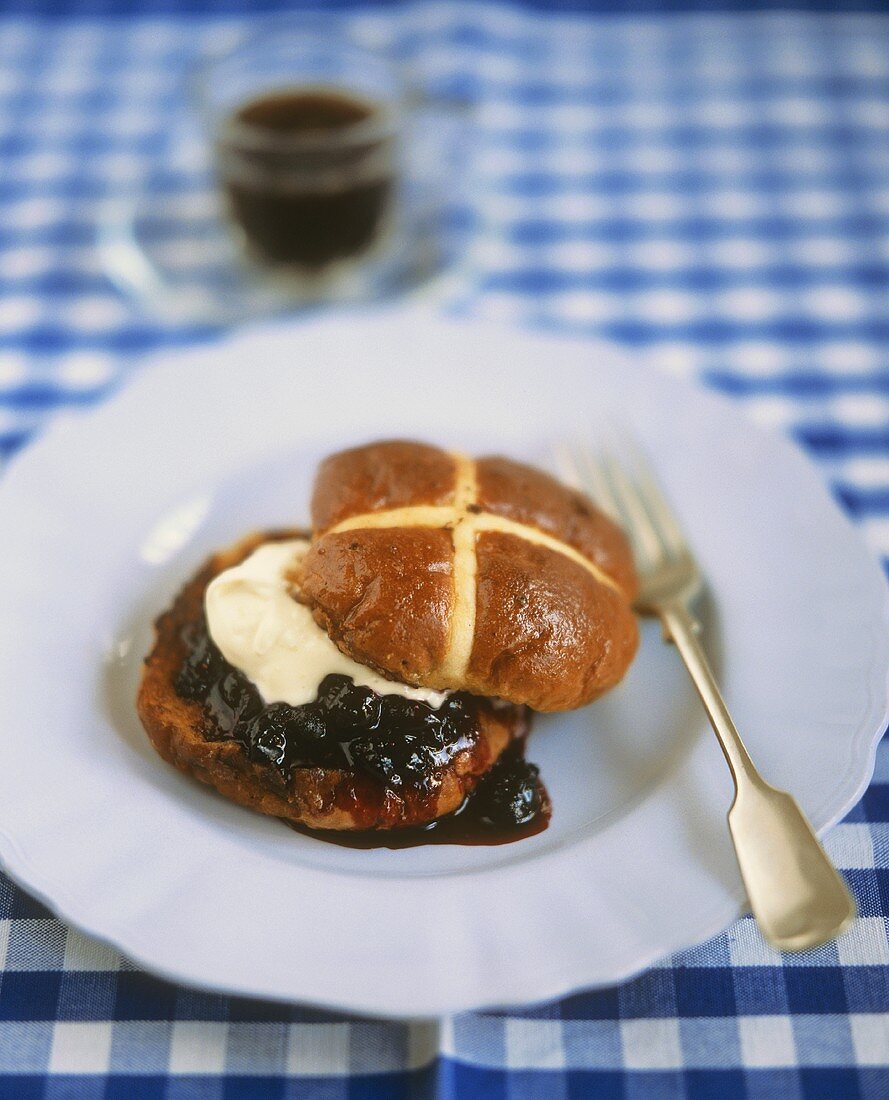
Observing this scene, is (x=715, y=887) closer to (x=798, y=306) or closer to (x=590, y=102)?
(x=798, y=306)

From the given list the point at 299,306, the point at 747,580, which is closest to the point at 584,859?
the point at 747,580

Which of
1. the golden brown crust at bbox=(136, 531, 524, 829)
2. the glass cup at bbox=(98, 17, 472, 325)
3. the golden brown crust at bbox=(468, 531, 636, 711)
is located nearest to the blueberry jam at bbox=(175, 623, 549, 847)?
the golden brown crust at bbox=(136, 531, 524, 829)

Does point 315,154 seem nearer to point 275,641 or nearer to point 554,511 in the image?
point 554,511

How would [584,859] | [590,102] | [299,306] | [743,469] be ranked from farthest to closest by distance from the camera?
[590,102]
[299,306]
[743,469]
[584,859]

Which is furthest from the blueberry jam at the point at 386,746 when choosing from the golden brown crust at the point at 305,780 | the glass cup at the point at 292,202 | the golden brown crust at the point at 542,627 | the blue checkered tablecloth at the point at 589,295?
the glass cup at the point at 292,202

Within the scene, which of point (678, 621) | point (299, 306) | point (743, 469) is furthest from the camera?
point (299, 306)

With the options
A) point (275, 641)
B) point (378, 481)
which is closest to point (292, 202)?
point (378, 481)
